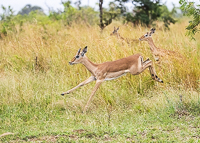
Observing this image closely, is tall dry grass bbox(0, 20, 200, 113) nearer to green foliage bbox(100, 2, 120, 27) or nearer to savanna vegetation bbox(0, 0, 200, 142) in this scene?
savanna vegetation bbox(0, 0, 200, 142)

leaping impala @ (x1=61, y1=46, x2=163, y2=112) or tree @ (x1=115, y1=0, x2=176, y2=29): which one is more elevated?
tree @ (x1=115, y1=0, x2=176, y2=29)

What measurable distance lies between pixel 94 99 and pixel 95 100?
0.11 feet

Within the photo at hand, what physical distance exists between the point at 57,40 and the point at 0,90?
356 centimetres

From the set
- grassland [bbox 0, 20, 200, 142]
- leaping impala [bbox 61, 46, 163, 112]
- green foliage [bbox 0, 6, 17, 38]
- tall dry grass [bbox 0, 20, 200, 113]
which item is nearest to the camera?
grassland [bbox 0, 20, 200, 142]

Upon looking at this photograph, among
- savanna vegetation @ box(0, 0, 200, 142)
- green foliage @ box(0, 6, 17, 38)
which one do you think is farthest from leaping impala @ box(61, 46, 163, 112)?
green foliage @ box(0, 6, 17, 38)

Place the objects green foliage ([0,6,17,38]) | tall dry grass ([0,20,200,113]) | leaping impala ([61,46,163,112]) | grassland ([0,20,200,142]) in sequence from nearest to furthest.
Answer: grassland ([0,20,200,142]) < leaping impala ([61,46,163,112]) < tall dry grass ([0,20,200,113]) < green foliage ([0,6,17,38])


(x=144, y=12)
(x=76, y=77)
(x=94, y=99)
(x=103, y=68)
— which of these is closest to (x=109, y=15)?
(x=144, y=12)

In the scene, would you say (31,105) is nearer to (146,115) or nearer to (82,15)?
(146,115)

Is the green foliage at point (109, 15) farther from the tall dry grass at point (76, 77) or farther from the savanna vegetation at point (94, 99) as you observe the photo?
the tall dry grass at point (76, 77)

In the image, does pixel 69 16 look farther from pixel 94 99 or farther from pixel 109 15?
pixel 94 99

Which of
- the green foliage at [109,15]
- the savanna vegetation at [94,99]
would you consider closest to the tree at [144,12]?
the green foliage at [109,15]

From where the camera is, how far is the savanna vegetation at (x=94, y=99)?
4766mm

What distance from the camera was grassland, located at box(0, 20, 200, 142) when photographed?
15.6 feet

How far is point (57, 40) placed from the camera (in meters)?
10.3
